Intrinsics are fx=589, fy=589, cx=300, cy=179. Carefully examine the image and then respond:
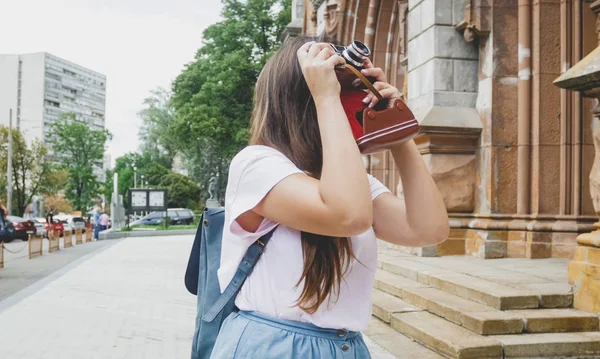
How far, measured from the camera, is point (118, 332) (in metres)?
6.12

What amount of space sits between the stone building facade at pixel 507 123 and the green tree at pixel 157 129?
57823 millimetres

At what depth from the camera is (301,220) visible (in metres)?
1.39

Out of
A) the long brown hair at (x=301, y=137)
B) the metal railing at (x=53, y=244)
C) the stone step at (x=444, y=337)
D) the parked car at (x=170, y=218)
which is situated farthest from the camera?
the parked car at (x=170, y=218)

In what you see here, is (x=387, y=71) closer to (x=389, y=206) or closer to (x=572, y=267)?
(x=572, y=267)

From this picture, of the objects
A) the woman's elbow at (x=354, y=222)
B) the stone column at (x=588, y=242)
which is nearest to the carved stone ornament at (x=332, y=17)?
the stone column at (x=588, y=242)

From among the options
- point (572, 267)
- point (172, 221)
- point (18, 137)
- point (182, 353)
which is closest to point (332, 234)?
point (182, 353)

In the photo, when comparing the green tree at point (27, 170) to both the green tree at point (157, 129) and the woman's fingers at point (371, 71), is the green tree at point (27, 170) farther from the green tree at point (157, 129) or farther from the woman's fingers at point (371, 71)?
the woman's fingers at point (371, 71)

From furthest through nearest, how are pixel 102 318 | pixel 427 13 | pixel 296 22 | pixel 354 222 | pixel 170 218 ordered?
pixel 170 218, pixel 296 22, pixel 427 13, pixel 102 318, pixel 354 222

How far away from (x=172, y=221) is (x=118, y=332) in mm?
32302

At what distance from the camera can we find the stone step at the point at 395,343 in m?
4.80

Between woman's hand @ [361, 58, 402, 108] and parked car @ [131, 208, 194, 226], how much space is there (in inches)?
1388

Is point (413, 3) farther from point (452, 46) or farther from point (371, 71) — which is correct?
point (371, 71)

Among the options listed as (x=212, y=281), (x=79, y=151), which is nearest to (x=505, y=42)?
(x=212, y=281)

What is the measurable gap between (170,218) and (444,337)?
113 ft
